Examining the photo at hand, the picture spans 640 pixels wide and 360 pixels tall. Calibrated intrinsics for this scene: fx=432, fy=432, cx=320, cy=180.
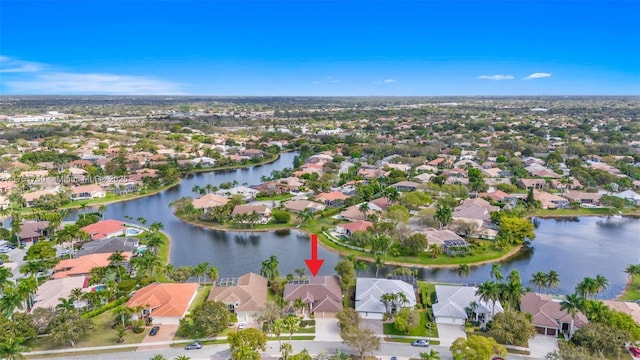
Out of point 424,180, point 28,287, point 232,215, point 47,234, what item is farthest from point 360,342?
point 424,180

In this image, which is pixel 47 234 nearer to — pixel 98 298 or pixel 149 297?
pixel 98 298

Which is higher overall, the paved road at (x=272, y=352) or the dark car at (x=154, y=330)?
the paved road at (x=272, y=352)

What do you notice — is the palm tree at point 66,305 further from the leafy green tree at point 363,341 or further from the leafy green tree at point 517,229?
the leafy green tree at point 517,229

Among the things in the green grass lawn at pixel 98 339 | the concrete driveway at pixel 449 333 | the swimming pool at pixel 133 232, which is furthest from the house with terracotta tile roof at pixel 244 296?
the swimming pool at pixel 133 232

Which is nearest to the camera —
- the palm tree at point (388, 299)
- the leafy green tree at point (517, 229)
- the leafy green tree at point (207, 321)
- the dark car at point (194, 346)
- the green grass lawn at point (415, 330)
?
the dark car at point (194, 346)

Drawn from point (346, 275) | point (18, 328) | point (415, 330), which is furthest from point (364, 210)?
point (18, 328)

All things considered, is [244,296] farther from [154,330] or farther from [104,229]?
[104,229]
